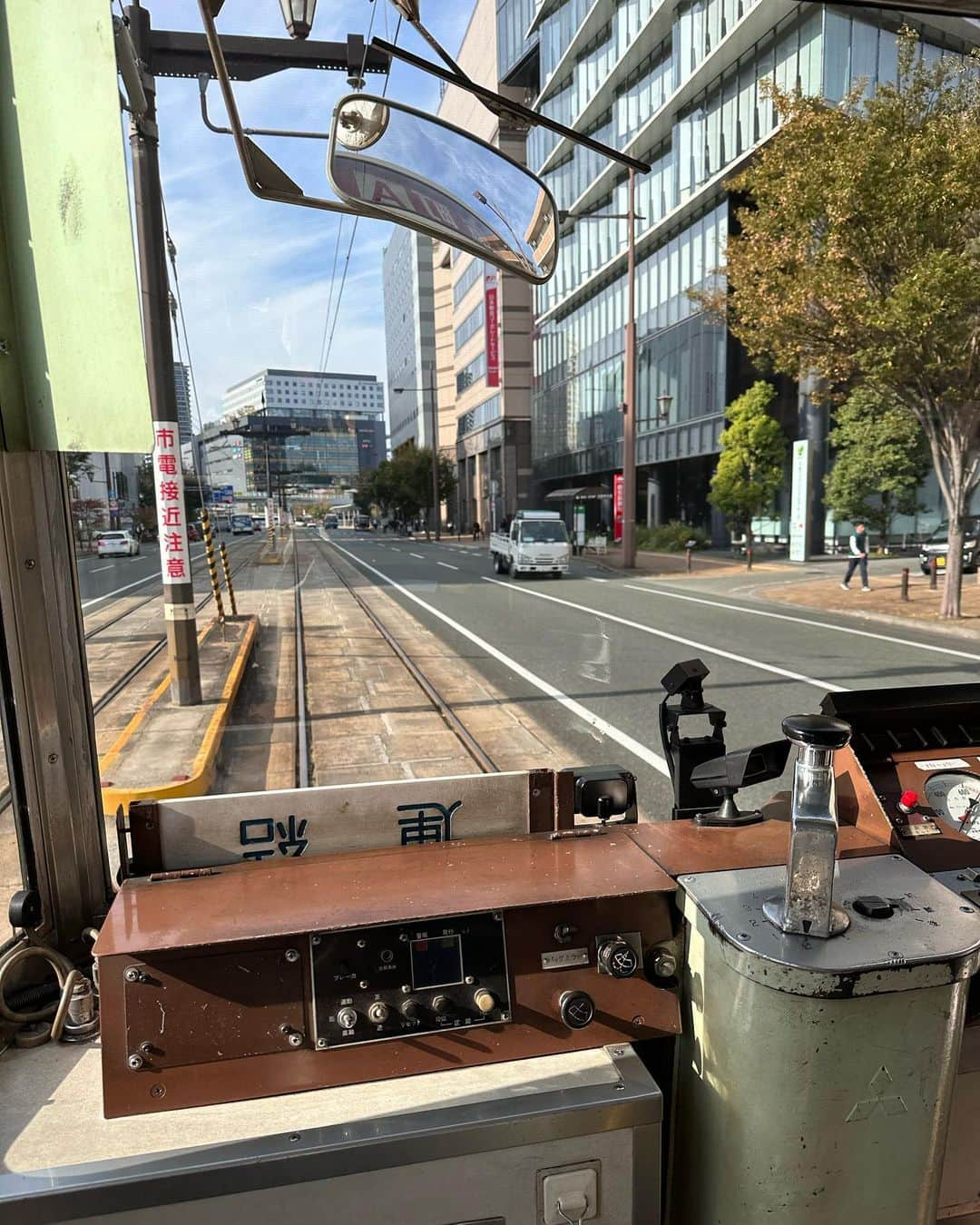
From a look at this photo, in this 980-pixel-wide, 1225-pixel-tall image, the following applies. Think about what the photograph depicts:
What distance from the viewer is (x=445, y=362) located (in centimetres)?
6425

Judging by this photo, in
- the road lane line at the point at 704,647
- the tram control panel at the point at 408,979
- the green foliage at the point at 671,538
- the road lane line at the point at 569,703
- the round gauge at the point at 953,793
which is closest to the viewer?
the tram control panel at the point at 408,979

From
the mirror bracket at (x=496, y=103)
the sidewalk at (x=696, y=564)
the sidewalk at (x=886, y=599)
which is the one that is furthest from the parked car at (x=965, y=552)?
the mirror bracket at (x=496, y=103)

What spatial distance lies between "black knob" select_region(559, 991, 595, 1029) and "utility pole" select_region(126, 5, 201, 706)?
5.35 meters

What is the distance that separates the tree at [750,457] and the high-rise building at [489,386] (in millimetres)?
13535

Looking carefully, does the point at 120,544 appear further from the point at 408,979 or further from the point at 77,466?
the point at 408,979

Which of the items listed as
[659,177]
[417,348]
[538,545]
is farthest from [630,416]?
[417,348]

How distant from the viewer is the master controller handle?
57.6 inches

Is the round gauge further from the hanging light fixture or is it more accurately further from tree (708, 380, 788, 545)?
tree (708, 380, 788, 545)

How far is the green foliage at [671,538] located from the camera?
100ft

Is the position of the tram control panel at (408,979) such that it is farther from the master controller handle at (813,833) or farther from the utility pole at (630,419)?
the utility pole at (630,419)

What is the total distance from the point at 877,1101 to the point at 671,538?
3071cm

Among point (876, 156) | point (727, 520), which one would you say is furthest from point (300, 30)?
point (727, 520)

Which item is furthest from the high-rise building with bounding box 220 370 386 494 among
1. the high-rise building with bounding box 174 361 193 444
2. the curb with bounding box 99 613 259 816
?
the curb with bounding box 99 613 259 816

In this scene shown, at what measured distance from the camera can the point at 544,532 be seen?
21.2 meters
